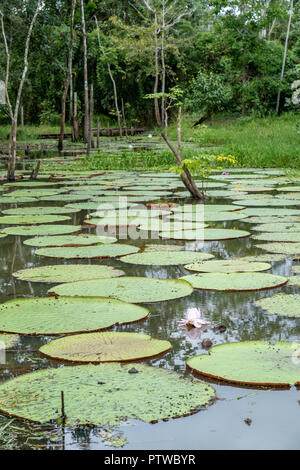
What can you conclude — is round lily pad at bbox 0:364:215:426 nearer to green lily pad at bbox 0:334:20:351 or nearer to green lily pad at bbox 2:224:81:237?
green lily pad at bbox 0:334:20:351

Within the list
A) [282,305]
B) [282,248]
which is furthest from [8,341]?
[282,248]

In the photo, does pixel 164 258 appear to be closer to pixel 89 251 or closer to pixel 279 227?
pixel 89 251

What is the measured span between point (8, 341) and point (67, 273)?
2.84ft

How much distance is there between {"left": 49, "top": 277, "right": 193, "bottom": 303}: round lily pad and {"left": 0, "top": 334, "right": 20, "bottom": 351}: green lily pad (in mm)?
477

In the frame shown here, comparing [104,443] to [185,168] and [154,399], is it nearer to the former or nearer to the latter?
[154,399]

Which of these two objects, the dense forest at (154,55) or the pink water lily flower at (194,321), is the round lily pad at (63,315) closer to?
the pink water lily flower at (194,321)

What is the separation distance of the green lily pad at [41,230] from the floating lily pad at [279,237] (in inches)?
49.8

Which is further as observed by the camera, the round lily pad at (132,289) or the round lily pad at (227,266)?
the round lily pad at (227,266)

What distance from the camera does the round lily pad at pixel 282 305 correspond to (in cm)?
→ 211

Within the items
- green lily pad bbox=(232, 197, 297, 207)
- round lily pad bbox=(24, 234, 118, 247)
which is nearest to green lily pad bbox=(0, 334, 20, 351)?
round lily pad bbox=(24, 234, 118, 247)

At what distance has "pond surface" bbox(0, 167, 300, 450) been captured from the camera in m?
1.28

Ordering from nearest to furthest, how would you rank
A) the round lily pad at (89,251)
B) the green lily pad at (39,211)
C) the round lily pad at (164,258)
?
the round lily pad at (164,258)
the round lily pad at (89,251)
the green lily pad at (39,211)
